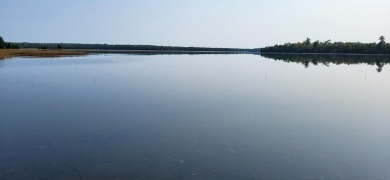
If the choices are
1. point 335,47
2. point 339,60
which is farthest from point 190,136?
point 335,47

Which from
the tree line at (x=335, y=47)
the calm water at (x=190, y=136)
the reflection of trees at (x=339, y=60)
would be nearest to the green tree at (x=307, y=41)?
the tree line at (x=335, y=47)

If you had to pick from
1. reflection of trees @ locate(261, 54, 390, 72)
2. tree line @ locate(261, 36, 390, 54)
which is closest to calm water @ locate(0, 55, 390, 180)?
reflection of trees @ locate(261, 54, 390, 72)

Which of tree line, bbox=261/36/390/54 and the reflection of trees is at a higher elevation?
tree line, bbox=261/36/390/54

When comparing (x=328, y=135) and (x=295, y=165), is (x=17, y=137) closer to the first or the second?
(x=295, y=165)

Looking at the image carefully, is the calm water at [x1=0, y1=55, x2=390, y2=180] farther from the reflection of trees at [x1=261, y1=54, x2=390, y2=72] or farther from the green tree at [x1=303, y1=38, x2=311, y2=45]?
the green tree at [x1=303, y1=38, x2=311, y2=45]

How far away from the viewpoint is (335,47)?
5925 inches

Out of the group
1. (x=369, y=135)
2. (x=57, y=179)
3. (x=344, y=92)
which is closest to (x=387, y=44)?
(x=344, y=92)

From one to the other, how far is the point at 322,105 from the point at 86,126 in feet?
39.2

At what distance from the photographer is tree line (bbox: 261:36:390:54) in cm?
13600

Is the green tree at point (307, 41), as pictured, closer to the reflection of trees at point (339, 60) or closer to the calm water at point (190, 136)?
the reflection of trees at point (339, 60)

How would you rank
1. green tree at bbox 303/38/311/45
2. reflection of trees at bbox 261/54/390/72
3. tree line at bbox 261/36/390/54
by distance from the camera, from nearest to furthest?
reflection of trees at bbox 261/54/390/72
tree line at bbox 261/36/390/54
green tree at bbox 303/38/311/45

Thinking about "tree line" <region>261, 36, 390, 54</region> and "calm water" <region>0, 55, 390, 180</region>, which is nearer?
"calm water" <region>0, 55, 390, 180</region>

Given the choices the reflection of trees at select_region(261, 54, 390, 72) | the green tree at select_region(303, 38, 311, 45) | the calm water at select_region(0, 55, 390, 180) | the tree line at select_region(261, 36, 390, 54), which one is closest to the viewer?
the calm water at select_region(0, 55, 390, 180)

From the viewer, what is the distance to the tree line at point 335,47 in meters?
136
